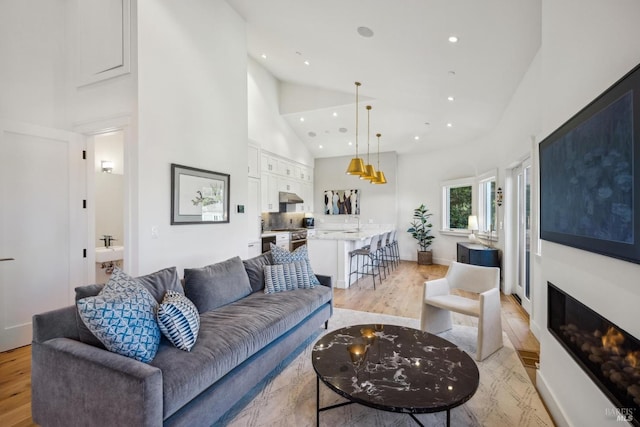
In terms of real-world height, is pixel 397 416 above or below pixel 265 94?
below

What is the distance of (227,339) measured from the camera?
1.93 meters

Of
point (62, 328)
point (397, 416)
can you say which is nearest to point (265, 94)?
point (62, 328)

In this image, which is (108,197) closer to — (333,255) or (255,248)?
(255,248)

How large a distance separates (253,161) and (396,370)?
509 centimetres

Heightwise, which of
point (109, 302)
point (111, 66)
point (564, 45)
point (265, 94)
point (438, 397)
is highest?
point (265, 94)

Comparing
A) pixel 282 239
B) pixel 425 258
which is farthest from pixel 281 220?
pixel 425 258

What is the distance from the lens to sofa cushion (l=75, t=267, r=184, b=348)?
66.8 inches

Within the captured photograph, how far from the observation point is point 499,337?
2789 mm

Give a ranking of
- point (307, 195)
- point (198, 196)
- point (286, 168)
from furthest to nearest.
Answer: point (307, 195) → point (286, 168) → point (198, 196)

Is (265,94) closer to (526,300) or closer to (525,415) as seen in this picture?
(526,300)

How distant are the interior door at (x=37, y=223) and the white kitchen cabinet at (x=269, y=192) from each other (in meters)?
3.35

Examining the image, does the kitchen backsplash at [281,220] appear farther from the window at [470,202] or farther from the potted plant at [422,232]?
the window at [470,202]

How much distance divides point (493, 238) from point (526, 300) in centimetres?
157

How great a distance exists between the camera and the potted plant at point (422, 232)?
24.1ft
